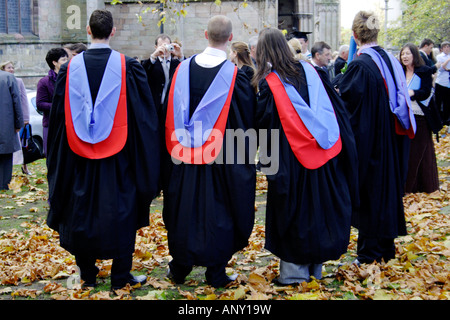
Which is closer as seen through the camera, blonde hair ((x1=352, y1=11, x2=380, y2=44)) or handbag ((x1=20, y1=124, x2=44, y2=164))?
blonde hair ((x1=352, y1=11, x2=380, y2=44))

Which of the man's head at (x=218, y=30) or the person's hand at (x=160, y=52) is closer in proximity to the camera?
the man's head at (x=218, y=30)

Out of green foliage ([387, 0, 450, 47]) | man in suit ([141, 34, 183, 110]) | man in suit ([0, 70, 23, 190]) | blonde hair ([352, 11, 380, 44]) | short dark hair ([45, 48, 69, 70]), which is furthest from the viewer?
green foliage ([387, 0, 450, 47])

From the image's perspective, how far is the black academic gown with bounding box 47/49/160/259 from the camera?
190 inches

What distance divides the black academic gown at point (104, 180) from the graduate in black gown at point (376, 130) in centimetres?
193

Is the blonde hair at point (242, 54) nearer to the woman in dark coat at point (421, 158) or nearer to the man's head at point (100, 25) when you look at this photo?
the woman in dark coat at point (421, 158)

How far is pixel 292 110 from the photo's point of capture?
193 inches

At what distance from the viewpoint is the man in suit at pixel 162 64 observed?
6320 mm

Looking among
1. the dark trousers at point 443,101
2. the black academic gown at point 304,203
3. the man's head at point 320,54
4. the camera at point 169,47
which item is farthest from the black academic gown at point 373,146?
the dark trousers at point 443,101

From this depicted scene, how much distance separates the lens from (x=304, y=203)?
4.91m

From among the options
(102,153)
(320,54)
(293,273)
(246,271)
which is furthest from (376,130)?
(320,54)

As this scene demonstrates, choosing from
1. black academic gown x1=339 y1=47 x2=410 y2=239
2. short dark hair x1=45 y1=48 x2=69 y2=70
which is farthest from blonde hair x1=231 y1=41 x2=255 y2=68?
black academic gown x1=339 y1=47 x2=410 y2=239

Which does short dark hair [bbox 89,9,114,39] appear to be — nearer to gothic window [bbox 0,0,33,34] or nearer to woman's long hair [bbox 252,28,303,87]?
woman's long hair [bbox 252,28,303,87]
